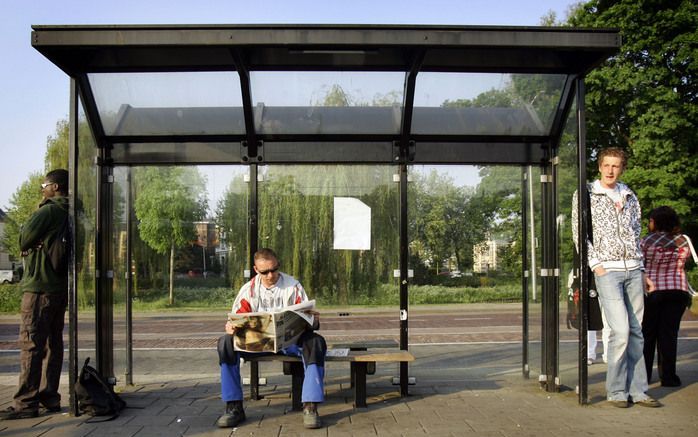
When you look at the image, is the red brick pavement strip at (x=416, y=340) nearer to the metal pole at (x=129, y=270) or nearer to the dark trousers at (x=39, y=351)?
the metal pole at (x=129, y=270)

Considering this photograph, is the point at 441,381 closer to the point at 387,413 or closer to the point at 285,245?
the point at 387,413

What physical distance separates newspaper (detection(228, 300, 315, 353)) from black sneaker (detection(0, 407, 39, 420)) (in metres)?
1.89

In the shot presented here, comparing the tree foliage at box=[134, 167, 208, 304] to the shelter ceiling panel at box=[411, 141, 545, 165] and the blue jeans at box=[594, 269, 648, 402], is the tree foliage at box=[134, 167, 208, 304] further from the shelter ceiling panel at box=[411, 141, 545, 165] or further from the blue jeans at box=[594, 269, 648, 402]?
Result: the blue jeans at box=[594, 269, 648, 402]

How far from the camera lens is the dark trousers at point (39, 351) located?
5805 mm

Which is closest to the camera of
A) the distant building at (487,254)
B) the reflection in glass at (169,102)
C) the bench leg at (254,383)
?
the bench leg at (254,383)

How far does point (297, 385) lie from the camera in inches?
235

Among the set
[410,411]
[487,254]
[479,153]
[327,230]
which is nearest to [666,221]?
[487,254]

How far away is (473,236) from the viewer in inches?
291

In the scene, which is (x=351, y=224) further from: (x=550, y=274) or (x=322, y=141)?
(x=550, y=274)

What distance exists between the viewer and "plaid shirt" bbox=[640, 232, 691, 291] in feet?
22.8

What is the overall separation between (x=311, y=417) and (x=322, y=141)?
2.88m

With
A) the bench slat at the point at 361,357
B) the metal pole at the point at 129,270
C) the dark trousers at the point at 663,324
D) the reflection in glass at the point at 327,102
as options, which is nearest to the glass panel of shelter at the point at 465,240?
the reflection in glass at the point at 327,102

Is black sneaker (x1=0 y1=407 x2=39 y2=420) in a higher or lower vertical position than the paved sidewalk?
higher

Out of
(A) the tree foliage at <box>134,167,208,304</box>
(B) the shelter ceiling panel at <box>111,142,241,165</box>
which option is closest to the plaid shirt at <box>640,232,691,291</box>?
(B) the shelter ceiling panel at <box>111,142,241,165</box>
